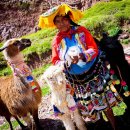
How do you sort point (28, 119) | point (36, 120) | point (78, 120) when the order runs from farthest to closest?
point (28, 119), point (36, 120), point (78, 120)

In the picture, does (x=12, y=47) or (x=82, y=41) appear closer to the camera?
(x=82, y=41)

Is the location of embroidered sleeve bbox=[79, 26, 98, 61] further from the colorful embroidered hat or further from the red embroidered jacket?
the colorful embroidered hat

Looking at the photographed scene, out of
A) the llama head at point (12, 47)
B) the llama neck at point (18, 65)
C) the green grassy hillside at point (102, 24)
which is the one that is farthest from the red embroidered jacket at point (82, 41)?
the green grassy hillside at point (102, 24)

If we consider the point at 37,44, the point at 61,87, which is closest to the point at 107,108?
the point at 61,87

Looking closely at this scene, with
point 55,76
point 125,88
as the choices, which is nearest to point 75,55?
point 55,76

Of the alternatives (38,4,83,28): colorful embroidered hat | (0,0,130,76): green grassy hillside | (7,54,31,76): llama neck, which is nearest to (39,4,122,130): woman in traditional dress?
(38,4,83,28): colorful embroidered hat

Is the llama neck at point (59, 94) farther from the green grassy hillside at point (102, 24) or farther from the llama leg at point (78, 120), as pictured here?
the green grassy hillside at point (102, 24)

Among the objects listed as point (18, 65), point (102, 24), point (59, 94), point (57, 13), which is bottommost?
point (102, 24)

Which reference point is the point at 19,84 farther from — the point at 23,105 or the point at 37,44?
the point at 37,44

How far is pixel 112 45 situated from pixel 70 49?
65 centimetres

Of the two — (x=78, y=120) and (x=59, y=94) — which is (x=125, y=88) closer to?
(x=78, y=120)

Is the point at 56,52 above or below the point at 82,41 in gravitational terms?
below

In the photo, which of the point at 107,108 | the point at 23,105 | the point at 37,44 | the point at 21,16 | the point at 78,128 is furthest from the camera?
the point at 21,16

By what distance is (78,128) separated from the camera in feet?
15.8
